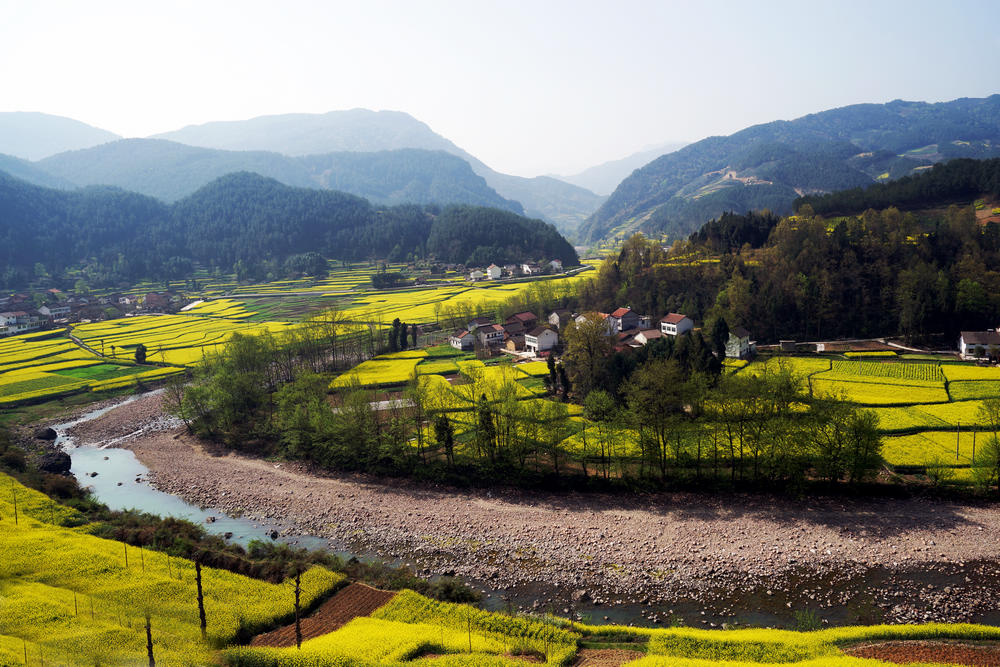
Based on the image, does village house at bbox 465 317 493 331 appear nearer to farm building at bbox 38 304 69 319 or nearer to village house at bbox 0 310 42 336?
village house at bbox 0 310 42 336

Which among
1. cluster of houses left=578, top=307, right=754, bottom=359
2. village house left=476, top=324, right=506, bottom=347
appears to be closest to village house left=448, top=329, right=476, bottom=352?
village house left=476, top=324, right=506, bottom=347

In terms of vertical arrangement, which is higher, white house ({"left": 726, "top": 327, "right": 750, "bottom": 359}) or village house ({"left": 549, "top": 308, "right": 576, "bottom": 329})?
village house ({"left": 549, "top": 308, "right": 576, "bottom": 329})

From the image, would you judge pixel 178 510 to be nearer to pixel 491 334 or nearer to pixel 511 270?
pixel 491 334

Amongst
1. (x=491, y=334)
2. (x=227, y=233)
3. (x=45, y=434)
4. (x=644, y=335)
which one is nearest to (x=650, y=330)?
(x=644, y=335)

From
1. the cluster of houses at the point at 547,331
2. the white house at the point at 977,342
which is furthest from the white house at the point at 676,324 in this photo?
the white house at the point at 977,342

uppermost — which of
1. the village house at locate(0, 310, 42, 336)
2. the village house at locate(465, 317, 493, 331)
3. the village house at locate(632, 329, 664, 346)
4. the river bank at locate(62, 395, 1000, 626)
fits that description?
the village house at locate(0, 310, 42, 336)

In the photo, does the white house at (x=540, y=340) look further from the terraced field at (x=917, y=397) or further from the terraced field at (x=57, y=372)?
the terraced field at (x=57, y=372)

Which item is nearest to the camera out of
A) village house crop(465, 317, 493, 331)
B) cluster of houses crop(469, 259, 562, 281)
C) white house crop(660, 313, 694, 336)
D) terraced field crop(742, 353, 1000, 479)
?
terraced field crop(742, 353, 1000, 479)
